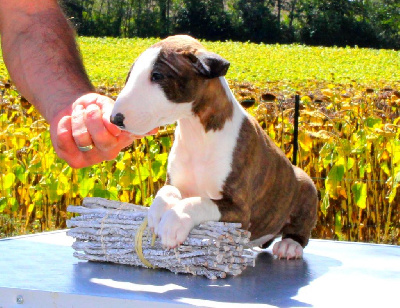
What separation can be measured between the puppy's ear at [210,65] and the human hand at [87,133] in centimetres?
19

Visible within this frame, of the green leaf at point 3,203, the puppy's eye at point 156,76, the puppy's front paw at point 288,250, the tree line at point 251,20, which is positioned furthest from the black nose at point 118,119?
the tree line at point 251,20

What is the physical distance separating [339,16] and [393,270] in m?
30.5

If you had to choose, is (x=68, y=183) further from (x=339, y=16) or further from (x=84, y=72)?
(x=339, y=16)

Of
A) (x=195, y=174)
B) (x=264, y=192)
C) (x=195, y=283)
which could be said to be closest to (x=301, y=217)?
(x=264, y=192)

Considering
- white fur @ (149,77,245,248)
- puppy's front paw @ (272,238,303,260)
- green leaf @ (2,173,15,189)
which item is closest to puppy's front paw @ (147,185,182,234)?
white fur @ (149,77,245,248)

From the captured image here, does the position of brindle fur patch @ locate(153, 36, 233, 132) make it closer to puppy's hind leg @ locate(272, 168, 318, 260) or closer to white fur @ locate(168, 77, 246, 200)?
white fur @ locate(168, 77, 246, 200)

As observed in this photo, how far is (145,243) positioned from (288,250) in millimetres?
482

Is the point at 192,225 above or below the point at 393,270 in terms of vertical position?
above

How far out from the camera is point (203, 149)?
1798mm

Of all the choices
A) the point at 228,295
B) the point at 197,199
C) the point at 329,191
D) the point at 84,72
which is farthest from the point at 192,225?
the point at 329,191

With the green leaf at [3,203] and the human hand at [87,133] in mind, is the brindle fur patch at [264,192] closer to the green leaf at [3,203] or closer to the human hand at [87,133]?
the human hand at [87,133]

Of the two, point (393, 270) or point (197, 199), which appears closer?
point (197, 199)

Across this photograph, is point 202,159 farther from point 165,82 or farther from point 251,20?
point 251,20

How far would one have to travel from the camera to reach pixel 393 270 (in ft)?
6.40
